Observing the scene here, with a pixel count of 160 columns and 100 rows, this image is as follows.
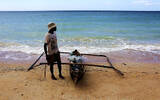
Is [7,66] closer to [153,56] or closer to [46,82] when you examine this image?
[46,82]

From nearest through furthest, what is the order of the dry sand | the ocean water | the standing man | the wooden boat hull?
the dry sand, the standing man, the wooden boat hull, the ocean water

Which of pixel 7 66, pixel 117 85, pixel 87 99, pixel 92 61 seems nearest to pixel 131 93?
pixel 117 85

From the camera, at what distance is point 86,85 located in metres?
4.40

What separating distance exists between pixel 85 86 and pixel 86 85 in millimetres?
75

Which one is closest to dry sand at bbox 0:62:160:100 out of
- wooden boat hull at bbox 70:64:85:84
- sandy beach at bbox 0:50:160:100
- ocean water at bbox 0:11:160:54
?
sandy beach at bbox 0:50:160:100

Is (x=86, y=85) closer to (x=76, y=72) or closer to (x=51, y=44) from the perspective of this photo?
(x=76, y=72)

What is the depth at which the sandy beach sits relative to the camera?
3830 mm

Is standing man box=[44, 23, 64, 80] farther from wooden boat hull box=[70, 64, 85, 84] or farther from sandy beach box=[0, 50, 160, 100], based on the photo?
sandy beach box=[0, 50, 160, 100]

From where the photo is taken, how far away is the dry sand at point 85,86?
382 centimetres

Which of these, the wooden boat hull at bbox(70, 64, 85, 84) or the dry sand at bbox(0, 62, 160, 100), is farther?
the wooden boat hull at bbox(70, 64, 85, 84)

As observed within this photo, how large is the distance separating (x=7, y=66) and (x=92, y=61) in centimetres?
374

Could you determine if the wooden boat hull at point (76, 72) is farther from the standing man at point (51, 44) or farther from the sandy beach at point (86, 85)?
the standing man at point (51, 44)

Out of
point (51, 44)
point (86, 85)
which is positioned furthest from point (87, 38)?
point (51, 44)

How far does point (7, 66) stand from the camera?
6.12 m
